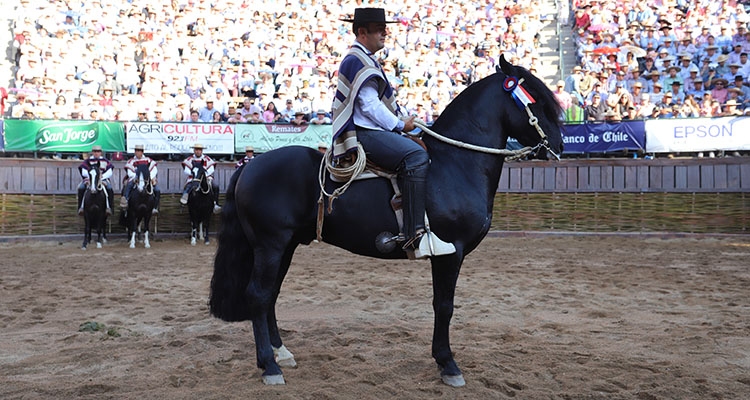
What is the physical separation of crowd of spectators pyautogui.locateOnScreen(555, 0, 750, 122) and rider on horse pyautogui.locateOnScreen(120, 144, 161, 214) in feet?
31.8

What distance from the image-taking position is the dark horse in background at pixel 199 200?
1453 cm

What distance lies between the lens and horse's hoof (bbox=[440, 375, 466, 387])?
435 cm

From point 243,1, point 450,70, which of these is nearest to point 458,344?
point 450,70

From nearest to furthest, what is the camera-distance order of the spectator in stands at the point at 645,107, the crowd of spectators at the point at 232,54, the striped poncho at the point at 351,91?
the striped poncho at the point at 351,91 → the spectator in stands at the point at 645,107 → the crowd of spectators at the point at 232,54

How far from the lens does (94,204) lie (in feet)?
44.6

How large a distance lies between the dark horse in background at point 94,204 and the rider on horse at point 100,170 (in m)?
0.11

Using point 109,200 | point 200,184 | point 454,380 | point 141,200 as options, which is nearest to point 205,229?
point 200,184

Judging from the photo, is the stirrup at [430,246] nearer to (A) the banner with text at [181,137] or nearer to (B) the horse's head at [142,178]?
(B) the horse's head at [142,178]

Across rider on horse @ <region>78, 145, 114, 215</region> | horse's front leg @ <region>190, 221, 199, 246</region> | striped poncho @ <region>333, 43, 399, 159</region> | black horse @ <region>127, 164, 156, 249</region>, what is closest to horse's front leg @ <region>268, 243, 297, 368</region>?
striped poncho @ <region>333, 43, 399, 159</region>

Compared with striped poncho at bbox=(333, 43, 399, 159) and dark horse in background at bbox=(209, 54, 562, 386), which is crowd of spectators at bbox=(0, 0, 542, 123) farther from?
striped poncho at bbox=(333, 43, 399, 159)

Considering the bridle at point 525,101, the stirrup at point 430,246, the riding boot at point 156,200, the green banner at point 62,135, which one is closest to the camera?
the stirrup at point 430,246

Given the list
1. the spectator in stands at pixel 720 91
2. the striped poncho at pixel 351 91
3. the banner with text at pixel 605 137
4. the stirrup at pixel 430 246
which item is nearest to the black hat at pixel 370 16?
the striped poncho at pixel 351 91

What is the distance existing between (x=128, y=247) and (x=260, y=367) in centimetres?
1033

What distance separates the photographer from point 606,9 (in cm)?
2028
